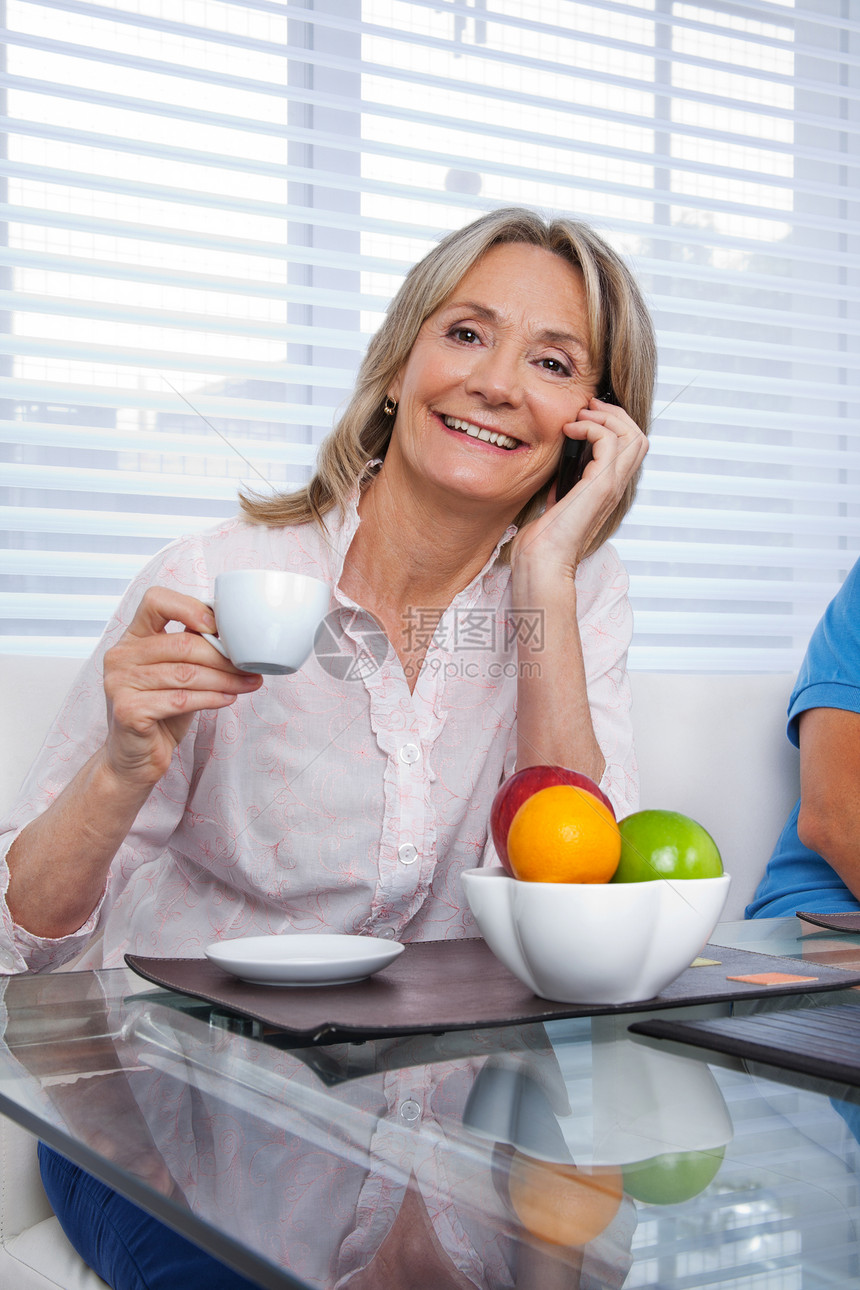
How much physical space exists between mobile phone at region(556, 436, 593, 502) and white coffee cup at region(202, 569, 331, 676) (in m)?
0.69

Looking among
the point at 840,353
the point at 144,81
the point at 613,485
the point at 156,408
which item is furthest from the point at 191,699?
the point at 840,353

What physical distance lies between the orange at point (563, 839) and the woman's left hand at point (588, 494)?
25.6 inches

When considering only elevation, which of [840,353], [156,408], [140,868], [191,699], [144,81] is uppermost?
[144,81]

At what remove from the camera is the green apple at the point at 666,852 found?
70cm

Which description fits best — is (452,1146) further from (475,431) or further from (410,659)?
(475,431)

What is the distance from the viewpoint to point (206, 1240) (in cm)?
44

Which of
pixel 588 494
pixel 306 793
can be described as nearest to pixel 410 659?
pixel 306 793

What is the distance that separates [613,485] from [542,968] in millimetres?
833

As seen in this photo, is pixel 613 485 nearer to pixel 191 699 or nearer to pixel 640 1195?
pixel 191 699

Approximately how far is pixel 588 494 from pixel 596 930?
2.67ft

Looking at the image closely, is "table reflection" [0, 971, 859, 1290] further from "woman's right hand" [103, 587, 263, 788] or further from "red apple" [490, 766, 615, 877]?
"woman's right hand" [103, 587, 263, 788]

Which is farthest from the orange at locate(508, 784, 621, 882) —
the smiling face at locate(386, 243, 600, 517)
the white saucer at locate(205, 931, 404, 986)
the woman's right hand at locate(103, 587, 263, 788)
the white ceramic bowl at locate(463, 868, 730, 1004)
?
the smiling face at locate(386, 243, 600, 517)

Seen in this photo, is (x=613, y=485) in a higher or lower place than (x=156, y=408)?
lower

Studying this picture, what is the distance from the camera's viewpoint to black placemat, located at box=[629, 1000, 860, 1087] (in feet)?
1.95
